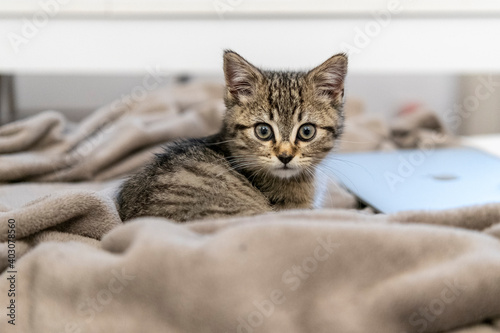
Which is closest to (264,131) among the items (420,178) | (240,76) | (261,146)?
(261,146)

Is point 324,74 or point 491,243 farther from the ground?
point 324,74

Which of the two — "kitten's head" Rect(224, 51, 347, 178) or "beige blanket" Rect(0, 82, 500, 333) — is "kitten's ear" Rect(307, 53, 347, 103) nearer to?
"kitten's head" Rect(224, 51, 347, 178)

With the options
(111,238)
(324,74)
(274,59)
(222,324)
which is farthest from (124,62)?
(222,324)

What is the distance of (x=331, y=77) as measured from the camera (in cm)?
136

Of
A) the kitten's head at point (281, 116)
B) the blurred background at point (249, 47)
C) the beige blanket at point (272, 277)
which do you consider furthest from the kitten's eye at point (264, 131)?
the blurred background at point (249, 47)

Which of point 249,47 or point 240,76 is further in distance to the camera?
point 249,47

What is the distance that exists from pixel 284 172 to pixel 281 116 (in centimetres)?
14

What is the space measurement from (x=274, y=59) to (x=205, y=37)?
1.25ft

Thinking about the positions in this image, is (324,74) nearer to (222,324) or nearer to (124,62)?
(222,324)

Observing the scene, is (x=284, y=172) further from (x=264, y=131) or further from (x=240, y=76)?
(x=240, y=76)

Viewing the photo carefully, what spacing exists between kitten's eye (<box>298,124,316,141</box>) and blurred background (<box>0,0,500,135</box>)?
1394 millimetres

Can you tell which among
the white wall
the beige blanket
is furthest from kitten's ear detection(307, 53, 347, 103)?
the white wall

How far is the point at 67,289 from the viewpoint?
822mm

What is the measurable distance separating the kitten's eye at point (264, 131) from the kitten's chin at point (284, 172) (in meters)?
0.09
